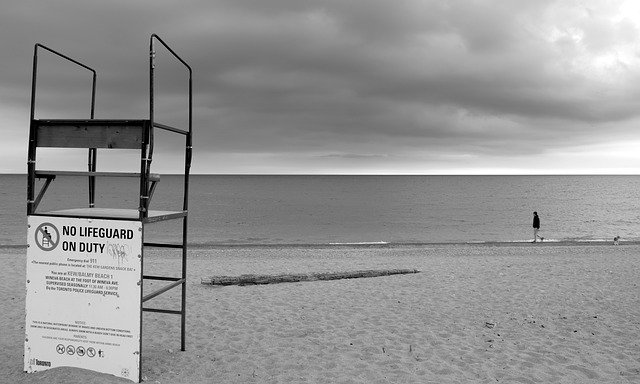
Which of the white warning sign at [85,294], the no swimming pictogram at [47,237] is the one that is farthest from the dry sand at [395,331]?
the no swimming pictogram at [47,237]

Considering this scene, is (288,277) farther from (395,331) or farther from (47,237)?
(47,237)

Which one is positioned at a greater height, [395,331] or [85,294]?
[85,294]

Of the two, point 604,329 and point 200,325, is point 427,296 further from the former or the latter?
point 200,325

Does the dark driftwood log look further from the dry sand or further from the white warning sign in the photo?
the white warning sign

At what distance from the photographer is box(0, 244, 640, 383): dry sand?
21.7ft

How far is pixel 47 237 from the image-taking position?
5793 millimetres

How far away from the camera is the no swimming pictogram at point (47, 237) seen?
227 inches

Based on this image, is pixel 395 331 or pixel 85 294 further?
pixel 395 331

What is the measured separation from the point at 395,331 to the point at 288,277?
485 centimetres

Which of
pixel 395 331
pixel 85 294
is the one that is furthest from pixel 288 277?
pixel 85 294

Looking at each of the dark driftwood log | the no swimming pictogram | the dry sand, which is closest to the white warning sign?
the no swimming pictogram

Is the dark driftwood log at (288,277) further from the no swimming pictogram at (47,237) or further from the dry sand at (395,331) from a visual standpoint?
the no swimming pictogram at (47,237)

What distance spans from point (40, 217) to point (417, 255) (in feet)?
60.6

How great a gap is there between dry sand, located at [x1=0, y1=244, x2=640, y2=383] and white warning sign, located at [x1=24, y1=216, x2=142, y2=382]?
0.26m
